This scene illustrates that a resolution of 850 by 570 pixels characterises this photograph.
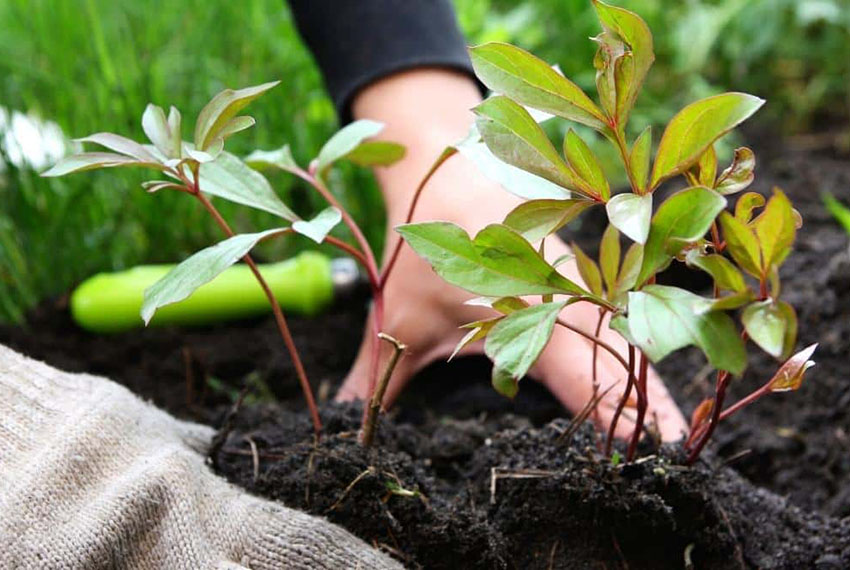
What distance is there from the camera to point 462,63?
1.53 m

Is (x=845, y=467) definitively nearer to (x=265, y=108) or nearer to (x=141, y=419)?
(x=141, y=419)

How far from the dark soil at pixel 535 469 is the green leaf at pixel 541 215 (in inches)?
9.7

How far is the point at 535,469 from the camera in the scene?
37.4 inches

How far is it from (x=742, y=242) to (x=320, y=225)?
338 mm

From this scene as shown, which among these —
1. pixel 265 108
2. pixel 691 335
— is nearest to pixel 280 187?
pixel 265 108

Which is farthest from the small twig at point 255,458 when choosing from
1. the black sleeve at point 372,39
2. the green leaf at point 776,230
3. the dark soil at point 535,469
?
the black sleeve at point 372,39

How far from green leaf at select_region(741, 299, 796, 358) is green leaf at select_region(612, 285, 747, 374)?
0.01 meters

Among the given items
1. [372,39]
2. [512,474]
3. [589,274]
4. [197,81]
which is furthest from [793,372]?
[197,81]

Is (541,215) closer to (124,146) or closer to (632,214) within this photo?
(632,214)

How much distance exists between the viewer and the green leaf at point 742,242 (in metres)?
0.70

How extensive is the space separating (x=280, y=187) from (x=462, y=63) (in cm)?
50

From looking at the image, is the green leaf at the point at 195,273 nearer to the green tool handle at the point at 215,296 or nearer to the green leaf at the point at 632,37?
the green leaf at the point at 632,37

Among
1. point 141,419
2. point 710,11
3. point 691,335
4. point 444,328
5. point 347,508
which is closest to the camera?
point 691,335

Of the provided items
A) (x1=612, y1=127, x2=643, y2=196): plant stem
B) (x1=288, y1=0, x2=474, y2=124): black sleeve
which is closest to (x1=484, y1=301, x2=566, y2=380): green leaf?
(x1=612, y1=127, x2=643, y2=196): plant stem
